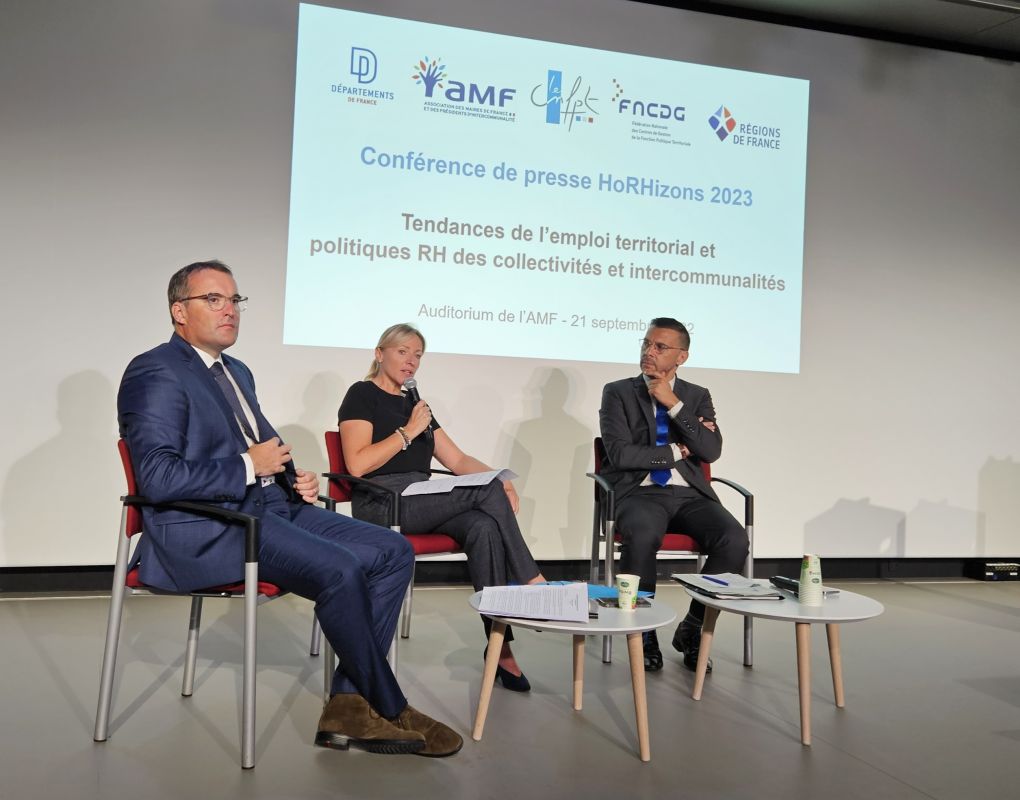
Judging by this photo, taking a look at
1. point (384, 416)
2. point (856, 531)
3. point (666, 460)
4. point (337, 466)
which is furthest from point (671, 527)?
point (856, 531)

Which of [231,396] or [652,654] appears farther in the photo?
[652,654]

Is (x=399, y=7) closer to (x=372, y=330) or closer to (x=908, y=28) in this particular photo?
(x=372, y=330)

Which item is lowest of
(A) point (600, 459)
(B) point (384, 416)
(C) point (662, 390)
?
(A) point (600, 459)

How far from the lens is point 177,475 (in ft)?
7.23

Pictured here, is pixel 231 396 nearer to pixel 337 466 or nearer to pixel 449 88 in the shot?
pixel 337 466

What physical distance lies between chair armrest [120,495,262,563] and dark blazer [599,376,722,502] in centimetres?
160

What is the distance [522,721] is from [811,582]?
88 cm

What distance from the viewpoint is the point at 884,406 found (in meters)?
5.34

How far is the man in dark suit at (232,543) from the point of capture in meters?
2.21

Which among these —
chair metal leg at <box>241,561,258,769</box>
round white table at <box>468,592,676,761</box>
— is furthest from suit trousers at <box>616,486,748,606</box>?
chair metal leg at <box>241,561,258,769</box>

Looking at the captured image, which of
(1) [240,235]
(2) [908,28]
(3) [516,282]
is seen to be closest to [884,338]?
(2) [908,28]

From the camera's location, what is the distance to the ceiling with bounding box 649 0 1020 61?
5043mm

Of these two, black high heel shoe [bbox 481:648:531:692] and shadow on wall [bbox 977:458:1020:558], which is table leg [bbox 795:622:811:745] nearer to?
black high heel shoe [bbox 481:648:531:692]

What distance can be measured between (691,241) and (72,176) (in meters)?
2.95
